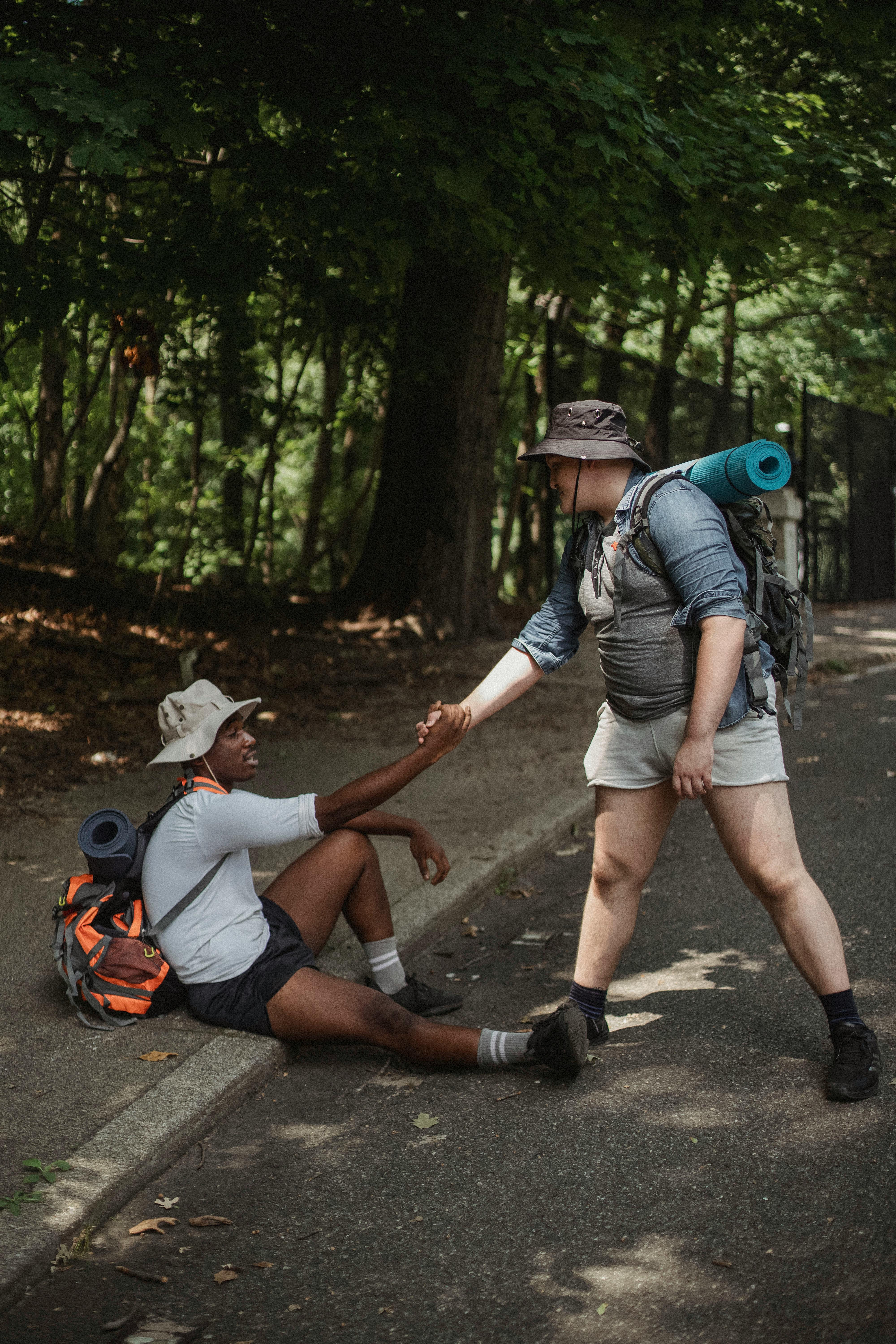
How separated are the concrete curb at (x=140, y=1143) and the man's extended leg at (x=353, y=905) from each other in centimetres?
40

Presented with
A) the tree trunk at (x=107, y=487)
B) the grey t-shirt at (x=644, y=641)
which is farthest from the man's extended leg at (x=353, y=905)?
the tree trunk at (x=107, y=487)

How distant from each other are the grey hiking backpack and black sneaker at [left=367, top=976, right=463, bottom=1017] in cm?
160

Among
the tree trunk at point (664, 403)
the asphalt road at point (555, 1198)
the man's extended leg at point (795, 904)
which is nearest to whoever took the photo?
the asphalt road at point (555, 1198)

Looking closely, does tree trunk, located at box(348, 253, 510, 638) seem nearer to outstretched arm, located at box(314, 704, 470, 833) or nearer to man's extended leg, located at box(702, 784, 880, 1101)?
outstretched arm, located at box(314, 704, 470, 833)

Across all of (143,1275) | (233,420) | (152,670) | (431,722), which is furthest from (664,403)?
(143,1275)

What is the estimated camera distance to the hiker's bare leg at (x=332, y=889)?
4434 millimetres

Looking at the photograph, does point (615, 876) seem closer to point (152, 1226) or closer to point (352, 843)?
point (352, 843)

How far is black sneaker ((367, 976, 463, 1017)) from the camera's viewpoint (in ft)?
14.8

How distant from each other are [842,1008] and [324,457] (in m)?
14.1

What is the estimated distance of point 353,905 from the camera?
179 inches

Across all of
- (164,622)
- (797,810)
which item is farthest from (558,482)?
(164,622)

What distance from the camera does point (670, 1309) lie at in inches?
107

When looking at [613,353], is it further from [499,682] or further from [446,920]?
[499,682]

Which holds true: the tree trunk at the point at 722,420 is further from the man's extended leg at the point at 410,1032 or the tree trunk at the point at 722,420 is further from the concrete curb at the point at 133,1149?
the concrete curb at the point at 133,1149
